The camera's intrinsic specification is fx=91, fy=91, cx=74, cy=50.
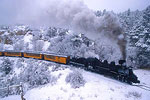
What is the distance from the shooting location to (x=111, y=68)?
12.1 metres

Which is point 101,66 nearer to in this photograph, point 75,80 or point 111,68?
point 111,68

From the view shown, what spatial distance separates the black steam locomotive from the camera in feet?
34.9

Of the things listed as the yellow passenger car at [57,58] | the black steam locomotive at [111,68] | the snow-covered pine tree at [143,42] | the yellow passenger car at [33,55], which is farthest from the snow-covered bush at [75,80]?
the snow-covered pine tree at [143,42]

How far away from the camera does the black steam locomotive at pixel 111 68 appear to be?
10633mm

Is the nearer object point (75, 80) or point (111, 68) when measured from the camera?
point (75, 80)

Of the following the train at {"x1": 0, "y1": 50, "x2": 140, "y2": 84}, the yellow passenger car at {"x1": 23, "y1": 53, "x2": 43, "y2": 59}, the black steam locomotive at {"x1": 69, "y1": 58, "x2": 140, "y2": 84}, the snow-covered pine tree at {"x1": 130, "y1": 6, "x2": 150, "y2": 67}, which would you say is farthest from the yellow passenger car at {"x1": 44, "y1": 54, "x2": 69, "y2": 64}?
the snow-covered pine tree at {"x1": 130, "y1": 6, "x2": 150, "y2": 67}

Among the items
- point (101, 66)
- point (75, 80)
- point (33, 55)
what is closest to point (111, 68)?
point (101, 66)

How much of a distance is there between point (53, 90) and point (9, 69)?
51.0 feet

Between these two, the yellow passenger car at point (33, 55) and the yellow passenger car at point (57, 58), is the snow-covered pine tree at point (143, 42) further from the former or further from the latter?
the yellow passenger car at point (33, 55)

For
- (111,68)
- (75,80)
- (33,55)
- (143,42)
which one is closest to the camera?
(75,80)

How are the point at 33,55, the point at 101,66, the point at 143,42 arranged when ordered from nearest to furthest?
the point at 101,66 → the point at 143,42 → the point at 33,55

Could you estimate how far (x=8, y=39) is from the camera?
5675cm

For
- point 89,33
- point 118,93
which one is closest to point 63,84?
point 118,93

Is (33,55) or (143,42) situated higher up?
(143,42)
